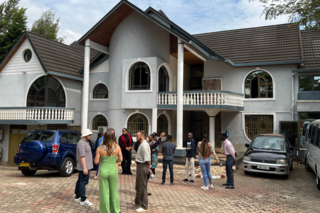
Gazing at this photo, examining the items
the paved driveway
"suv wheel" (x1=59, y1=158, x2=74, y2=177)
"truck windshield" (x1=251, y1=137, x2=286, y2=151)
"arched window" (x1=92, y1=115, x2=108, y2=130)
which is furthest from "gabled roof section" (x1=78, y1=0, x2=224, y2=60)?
"suv wheel" (x1=59, y1=158, x2=74, y2=177)

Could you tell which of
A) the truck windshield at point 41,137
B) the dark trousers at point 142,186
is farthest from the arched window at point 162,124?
the dark trousers at point 142,186

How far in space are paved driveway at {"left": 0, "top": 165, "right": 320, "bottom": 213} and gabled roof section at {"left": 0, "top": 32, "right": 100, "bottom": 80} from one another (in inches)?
400

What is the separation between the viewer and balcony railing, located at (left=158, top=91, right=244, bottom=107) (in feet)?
50.9

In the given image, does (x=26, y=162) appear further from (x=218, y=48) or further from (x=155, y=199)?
(x=218, y=48)

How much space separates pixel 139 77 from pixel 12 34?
17.6 meters

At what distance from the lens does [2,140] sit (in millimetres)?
20062

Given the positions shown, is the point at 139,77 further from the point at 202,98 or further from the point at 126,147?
the point at 126,147

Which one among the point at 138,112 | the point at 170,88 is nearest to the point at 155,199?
the point at 138,112

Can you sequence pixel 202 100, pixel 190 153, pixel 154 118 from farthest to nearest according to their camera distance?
1. pixel 154 118
2. pixel 202 100
3. pixel 190 153

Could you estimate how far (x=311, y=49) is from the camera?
1809 centimetres

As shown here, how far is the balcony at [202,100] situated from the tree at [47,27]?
1135 inches

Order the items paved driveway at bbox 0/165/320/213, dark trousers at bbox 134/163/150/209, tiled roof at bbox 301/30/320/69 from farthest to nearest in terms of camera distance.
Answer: tiled roof at bbox 301/30/320/69 < paved driveway at bbox 0/165/320/213 < dark trousers at bbox 134/163/150/209

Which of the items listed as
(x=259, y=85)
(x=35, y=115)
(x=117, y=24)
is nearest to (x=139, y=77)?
(x=117, y=24)

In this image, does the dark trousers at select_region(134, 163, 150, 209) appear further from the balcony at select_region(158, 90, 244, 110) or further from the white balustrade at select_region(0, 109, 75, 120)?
the white balustrade at select_region(0, 109, 75, 120)
